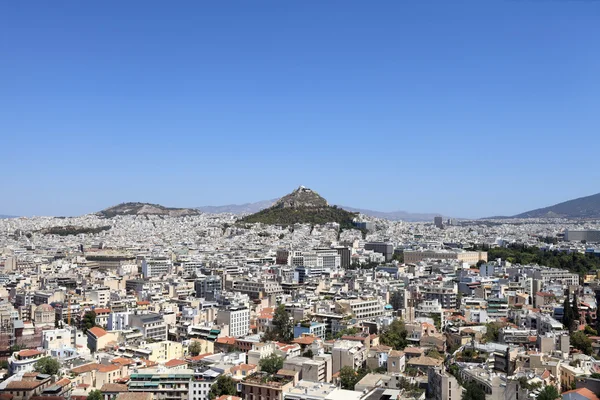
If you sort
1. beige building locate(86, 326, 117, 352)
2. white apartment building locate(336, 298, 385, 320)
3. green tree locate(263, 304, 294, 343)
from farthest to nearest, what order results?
white apartment building locate(336, 298, 385, 320) → green tree locate(263, 304, 294, 343) → beige building locate(86, 326, 117, 352)

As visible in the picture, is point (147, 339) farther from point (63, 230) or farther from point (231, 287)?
point (63, 230)

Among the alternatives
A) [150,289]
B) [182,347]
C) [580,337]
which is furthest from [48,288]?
[580,337]

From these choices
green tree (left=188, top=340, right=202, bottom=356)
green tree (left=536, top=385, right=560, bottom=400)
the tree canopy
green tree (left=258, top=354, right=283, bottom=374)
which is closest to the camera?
green tree (left=536, top=385, right=560, bottom=400)

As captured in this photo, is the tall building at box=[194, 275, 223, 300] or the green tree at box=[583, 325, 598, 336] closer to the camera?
the green tree at box=[583, 325, 598, 336]

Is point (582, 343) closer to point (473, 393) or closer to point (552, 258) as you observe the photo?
point (473, 393)

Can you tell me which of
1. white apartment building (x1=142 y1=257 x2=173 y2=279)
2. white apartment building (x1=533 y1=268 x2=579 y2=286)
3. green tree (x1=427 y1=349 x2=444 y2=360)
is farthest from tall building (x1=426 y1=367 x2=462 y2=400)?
white apartment building (x1=142 y1=257 x2=173 y2=279)

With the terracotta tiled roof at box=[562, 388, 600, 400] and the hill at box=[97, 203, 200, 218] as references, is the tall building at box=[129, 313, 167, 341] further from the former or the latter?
the hill at box=[97, 203, 200, 218]

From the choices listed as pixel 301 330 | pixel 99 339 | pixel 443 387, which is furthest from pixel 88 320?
pixel 443 387

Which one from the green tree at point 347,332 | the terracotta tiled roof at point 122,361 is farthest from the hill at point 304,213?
the terracotta tiled roof at point 122,361
